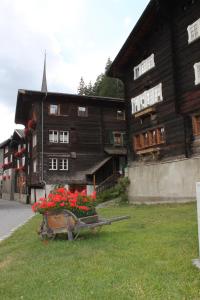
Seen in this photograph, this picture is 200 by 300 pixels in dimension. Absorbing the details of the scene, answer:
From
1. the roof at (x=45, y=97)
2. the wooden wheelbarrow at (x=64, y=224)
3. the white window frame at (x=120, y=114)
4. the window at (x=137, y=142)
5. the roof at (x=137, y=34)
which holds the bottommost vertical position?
the wooden wheelbarrow at (x=64, y=224)

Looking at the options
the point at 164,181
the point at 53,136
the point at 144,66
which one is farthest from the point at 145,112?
the point at 53,136

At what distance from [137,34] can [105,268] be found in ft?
73.5

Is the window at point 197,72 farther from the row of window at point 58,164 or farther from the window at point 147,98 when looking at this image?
the row of window at point 58,164

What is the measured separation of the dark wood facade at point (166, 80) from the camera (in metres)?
20.8

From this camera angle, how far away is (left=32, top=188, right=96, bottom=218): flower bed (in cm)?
975

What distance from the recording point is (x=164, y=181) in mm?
21891

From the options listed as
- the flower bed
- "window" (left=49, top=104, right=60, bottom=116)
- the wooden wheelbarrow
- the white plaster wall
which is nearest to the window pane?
"window" (left=49, top=104, right=60, bottom=116)

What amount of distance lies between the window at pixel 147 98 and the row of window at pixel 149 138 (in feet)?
6.57

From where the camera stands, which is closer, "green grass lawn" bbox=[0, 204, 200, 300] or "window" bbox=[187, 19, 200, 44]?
"green grass lawn" bbox=[0, 204, 200, 300]

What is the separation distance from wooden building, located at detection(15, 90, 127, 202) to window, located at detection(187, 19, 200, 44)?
17.5 metres

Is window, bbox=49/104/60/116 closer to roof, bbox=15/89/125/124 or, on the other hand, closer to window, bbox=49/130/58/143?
roof, bbox=15/89/125/124

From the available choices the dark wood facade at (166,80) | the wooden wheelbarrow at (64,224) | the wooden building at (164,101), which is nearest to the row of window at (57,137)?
the wooden building at (164,101)

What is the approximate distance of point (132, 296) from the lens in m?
4.58

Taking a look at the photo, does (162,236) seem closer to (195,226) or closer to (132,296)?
(195,226)
